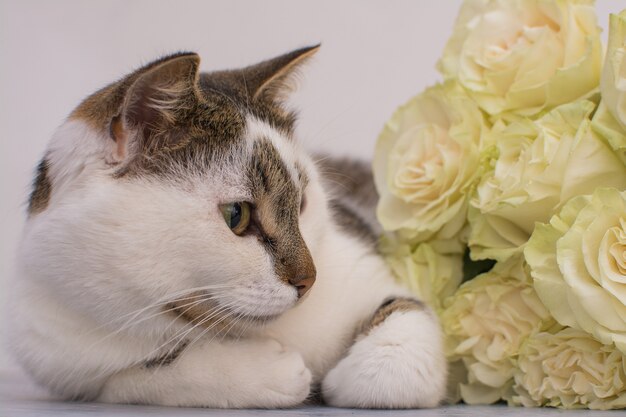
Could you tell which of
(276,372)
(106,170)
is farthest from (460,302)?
(106,170)

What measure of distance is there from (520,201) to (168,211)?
0.49 meters

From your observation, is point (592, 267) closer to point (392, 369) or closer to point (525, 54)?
point (392, 369)

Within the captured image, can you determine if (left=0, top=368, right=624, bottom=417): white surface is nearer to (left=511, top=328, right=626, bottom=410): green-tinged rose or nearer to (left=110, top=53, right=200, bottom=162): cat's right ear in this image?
(left=511, top=328, right=626, bottom=410): green-tinged rose

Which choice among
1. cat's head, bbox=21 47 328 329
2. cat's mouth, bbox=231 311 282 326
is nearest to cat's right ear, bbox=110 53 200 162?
cat's head, bbox=21 47 328 329

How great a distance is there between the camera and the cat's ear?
1.24m

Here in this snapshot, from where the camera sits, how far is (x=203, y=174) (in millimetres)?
1061

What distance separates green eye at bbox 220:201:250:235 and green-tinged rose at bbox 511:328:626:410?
1.48ft

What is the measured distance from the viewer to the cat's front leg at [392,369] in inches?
42.7

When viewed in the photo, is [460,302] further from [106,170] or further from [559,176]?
[106,170]

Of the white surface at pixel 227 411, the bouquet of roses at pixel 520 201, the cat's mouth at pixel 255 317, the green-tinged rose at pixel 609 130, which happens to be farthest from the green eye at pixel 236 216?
the green-tinged rose at pixel 609 130

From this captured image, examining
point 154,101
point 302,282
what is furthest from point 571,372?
point 154,101

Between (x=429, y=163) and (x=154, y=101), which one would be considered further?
(x=429, y=163)

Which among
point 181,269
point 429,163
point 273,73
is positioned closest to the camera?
point 181,269

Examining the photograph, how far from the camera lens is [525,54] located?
129 cm
